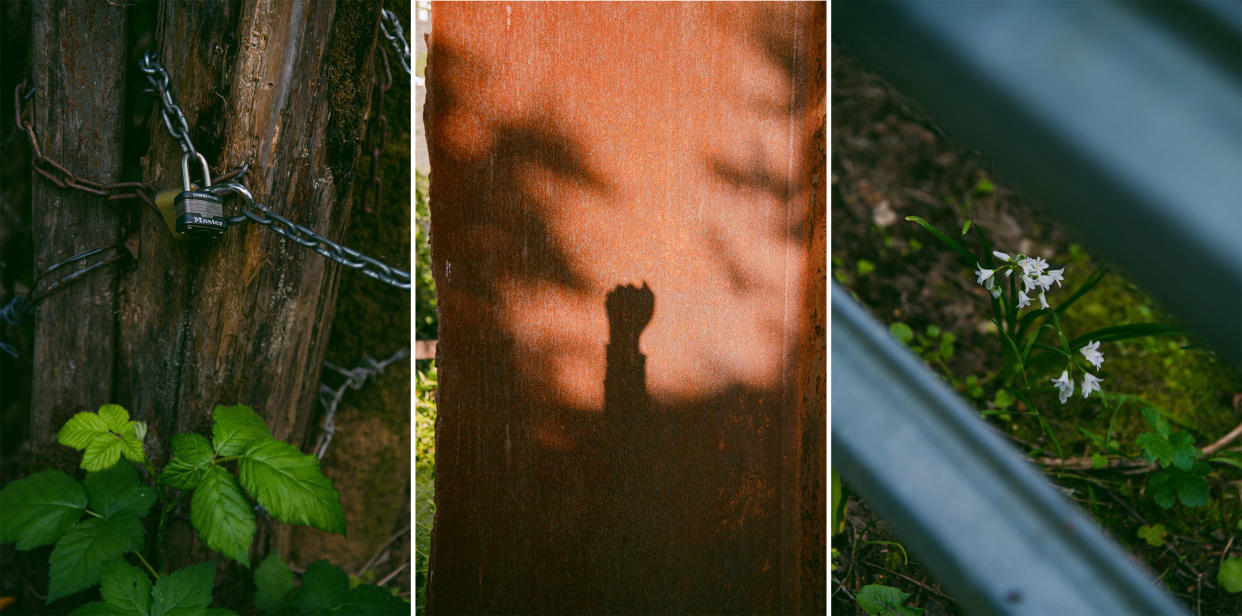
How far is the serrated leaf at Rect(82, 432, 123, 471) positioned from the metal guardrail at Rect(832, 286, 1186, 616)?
1462 mm

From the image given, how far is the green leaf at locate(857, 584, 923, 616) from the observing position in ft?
3.72

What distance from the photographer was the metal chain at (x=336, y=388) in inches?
66.2

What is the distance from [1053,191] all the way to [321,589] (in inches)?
60.7

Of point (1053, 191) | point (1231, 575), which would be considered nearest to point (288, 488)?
point (1053, 191)

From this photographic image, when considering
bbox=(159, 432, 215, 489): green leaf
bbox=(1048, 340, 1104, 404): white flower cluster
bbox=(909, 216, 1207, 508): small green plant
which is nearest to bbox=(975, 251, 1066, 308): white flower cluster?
bbox=(909, 216, 1207, 508): small green plant

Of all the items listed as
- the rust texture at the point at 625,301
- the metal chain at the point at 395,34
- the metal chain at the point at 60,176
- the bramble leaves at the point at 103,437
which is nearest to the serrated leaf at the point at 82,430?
the bramble leaves at the point at 103,437

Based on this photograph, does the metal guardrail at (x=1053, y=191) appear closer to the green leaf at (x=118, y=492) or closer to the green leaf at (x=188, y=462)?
the green leaf at (x=188, y=462)

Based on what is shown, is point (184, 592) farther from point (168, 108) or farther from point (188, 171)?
point (168, 108)

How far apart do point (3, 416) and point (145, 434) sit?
0.62 m

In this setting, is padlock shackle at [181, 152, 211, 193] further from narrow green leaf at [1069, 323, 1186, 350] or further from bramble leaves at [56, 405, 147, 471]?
narrow green leaf at [1069, 323, 1186, 350]

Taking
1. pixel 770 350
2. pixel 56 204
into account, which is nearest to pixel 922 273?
pixel 770 350

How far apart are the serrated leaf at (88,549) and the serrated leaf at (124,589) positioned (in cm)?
3

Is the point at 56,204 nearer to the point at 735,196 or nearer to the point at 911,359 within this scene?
the point at 735,196

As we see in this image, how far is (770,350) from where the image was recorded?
1.03m
